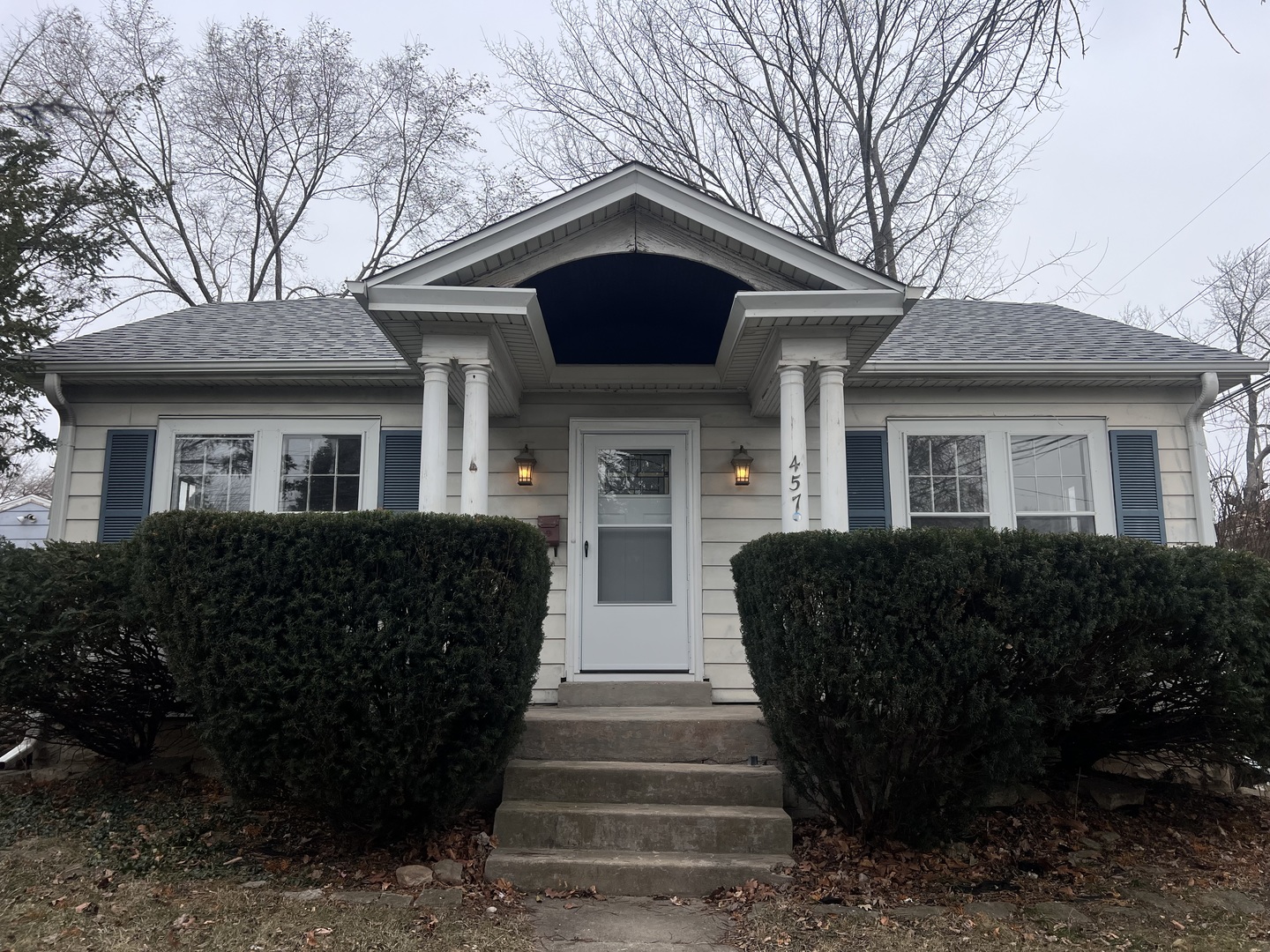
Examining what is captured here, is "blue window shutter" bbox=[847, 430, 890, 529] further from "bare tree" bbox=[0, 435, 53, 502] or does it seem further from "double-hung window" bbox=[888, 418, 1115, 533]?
"bare tree" bbox=[0, 435, 53, 502]

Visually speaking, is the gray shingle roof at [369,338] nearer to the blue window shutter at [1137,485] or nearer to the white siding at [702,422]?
the white siding at [702,422]

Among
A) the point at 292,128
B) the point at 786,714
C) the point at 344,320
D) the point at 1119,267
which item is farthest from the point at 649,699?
the point at 292,128

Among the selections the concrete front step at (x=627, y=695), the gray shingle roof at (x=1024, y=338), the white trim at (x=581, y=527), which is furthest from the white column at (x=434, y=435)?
the gray shingle roof at (x=1024, y=338)

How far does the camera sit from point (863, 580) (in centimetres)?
400

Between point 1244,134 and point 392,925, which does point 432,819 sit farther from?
point 1244,134

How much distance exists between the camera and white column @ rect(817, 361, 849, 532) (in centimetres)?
522

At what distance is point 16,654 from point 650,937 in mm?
3899

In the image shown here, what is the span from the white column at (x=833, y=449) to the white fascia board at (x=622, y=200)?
0.59 m

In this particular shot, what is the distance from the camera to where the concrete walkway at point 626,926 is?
3477 millimetres

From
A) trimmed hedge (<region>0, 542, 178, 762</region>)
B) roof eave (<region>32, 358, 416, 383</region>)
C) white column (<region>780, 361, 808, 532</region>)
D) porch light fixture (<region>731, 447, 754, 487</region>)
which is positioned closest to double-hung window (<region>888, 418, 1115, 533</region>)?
porch light fixture (<region>731, 447, 754, 487</region>)

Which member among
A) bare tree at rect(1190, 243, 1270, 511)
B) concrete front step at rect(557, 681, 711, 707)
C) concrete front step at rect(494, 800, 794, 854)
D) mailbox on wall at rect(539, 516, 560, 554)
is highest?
bare tree at rect(1190, 243, 1270, 511)

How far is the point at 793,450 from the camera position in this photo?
5.34 metres

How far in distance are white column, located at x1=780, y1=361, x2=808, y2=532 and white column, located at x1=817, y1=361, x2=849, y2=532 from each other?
13 cm

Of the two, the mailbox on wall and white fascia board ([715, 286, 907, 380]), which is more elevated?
white fascia board ([715, 286, 907, 380])
